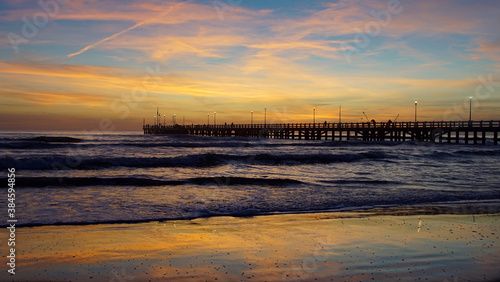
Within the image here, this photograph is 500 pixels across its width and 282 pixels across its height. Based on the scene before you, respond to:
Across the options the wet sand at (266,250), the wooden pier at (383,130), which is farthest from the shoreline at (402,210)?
the wooden pier at (383,130)

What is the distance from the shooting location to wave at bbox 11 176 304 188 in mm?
14549

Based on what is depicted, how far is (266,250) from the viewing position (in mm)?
6254

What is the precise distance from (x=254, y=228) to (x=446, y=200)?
6.64 meters

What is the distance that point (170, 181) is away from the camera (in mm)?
16234

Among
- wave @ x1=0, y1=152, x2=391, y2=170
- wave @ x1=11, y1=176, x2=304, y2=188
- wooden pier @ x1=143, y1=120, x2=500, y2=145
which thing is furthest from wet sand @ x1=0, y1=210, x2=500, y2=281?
wooden pier @ x1=143, y1=120, x2=500, y2=145

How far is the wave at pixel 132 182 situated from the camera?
14.5m

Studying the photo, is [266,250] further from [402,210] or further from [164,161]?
[164,161]

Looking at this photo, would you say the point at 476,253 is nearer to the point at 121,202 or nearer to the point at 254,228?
the point at 254,228

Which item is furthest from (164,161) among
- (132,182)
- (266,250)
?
(266,250)

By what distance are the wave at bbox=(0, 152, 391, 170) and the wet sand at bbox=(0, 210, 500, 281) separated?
16143 mm

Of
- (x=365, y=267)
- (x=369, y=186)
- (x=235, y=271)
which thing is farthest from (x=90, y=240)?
(x=369, y=186)

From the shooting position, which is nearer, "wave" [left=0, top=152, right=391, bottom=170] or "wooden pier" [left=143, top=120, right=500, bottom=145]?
"wave" [left=0, top=152, right=391, bottom=170]

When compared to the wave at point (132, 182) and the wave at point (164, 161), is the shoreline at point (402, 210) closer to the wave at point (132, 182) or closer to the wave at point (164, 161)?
the wave at point (132, 182)

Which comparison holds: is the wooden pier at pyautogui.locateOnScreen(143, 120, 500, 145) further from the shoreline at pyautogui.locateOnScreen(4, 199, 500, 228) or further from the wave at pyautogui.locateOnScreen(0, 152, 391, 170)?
the shoreline at pyautogui.locateOnScreen(4, 199, 500, 228)
